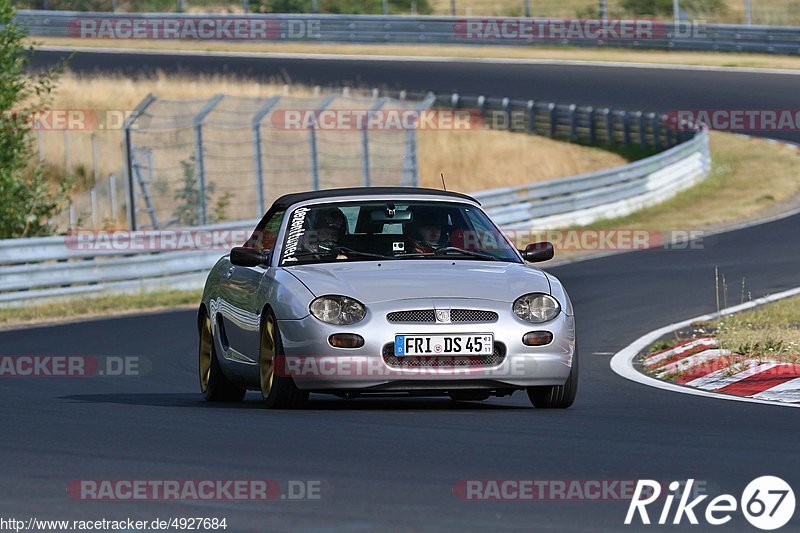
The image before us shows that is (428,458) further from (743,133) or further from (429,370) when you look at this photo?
(743,133)

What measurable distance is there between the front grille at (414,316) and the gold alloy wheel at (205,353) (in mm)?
2483

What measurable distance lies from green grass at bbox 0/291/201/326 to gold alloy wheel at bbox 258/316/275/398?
10268 millimetres

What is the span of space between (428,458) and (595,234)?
20.7m

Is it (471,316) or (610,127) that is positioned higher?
(471,316)

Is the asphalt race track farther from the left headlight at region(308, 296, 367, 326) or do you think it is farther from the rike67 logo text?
the left headlight at region(308, 296, 367, 326)

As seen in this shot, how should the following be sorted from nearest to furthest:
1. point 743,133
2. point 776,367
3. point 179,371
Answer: point 776,367, point 179,371, point 743,133

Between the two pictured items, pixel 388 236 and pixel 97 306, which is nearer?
pixel 388 236

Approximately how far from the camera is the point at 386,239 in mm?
10047

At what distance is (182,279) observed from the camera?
2241 centimetres

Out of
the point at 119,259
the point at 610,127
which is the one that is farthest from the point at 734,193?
the point at 119,259

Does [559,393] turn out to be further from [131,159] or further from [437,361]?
[131,159]

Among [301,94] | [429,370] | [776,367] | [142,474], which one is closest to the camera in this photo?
[142,474]

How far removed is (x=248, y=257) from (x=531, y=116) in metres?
33.8

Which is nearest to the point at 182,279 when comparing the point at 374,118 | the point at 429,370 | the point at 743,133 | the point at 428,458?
the point at 374,118
